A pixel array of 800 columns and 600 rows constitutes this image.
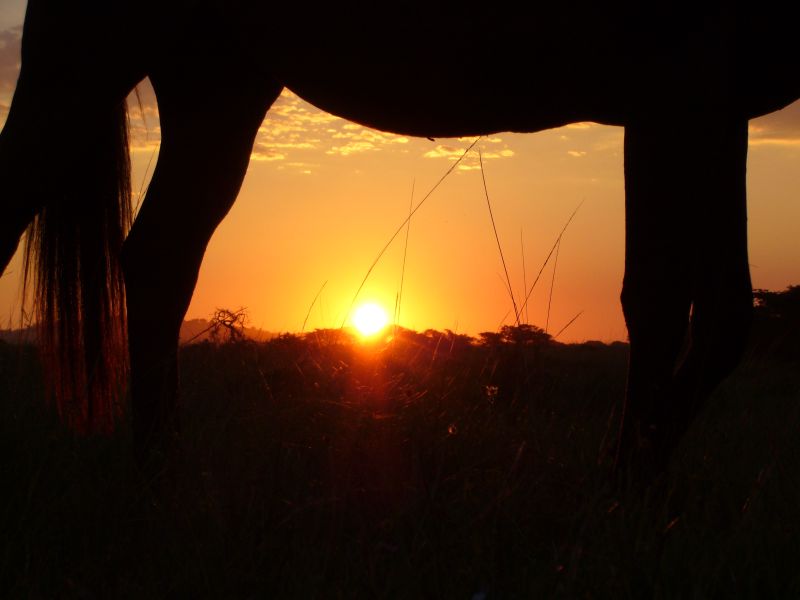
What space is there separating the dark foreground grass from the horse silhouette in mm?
251

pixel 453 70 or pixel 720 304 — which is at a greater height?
pixel 453 70

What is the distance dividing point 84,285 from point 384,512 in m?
1.60

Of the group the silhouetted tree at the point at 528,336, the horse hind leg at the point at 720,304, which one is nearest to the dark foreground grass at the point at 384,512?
the horse hind leg at the point at 720,304

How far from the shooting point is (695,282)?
7.29ft

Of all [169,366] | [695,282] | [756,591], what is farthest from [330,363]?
[756,591]

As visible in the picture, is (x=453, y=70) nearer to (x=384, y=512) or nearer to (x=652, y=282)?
(x=652, y=282)

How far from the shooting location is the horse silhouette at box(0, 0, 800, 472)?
2129 mm

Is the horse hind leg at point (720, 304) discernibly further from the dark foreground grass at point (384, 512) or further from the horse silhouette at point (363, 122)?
the dark foreground grass at point (384, 512)

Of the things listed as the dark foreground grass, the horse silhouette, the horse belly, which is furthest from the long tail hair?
the horse belly

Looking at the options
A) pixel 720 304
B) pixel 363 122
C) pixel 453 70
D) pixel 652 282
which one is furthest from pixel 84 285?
pixel 720 304

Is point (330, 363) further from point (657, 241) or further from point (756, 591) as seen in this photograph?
point (756, 591)

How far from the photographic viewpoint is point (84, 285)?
3.02 meters

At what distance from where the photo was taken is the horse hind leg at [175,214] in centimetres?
275

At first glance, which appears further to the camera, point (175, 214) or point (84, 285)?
point (84, 285)
